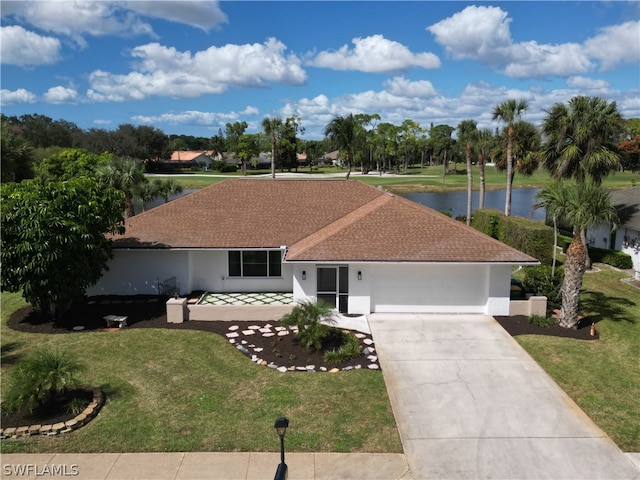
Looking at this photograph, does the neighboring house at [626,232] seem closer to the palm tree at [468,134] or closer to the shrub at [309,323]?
the palm tree at [468,134]

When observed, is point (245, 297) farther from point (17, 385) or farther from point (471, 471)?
point (471, 471)

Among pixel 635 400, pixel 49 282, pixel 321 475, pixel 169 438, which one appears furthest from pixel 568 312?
pixel 49 282

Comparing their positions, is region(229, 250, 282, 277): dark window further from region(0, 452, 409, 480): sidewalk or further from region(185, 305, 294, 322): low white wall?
region(0, 452, 409, 480): sidewalk

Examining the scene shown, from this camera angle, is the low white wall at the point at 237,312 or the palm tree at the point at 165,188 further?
the palm tree at the point at 165,188

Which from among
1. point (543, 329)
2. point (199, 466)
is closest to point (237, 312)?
point (199, 466)

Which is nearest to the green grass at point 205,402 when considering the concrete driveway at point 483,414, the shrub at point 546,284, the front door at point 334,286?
the concrete driveway at point 483,414

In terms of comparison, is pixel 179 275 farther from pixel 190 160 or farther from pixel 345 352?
pixel 190 160

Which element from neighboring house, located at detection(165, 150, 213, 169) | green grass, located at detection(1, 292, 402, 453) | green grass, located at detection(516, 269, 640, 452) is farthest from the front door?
neighboring house, located at detection(165, 150, 213, 169)
